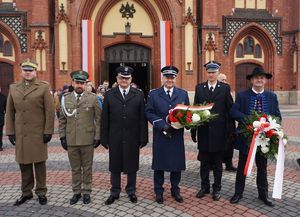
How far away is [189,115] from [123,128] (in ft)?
3.45

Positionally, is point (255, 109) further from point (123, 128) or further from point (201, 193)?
point (123, 128)

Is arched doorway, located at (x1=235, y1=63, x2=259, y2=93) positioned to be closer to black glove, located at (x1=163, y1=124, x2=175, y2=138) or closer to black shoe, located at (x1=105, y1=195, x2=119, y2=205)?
black glove, located at (x1=163, y1=124, x2=175, y2=138)

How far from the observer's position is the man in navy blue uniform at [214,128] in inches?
215

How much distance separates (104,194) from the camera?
5.66 m

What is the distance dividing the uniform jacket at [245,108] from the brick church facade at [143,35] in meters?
15.6

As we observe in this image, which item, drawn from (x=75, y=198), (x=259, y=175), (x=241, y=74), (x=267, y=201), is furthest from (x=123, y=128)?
(x=241, y=74)

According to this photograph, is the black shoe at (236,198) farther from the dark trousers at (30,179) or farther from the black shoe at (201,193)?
the dark trousers at (30,179)

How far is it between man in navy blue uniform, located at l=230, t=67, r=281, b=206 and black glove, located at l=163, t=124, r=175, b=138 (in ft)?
3.20

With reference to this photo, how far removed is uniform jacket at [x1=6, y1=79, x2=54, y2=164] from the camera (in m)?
5.24

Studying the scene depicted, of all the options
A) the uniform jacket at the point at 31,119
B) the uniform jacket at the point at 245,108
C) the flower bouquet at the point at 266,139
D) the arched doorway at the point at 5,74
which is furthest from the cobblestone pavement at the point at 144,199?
the arched doorway at the point at 5,74

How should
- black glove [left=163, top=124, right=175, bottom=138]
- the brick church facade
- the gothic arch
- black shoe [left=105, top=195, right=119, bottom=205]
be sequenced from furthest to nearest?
1. the gothic arch
2. the brick church facade
3. black shoe [left=105, top=195, right=119, bottom=205]
4. black glove [left=163, top=124, right=175, bottom=138]

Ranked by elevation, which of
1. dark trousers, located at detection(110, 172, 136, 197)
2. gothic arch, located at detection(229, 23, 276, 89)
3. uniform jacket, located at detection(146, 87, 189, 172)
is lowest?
dark trousers, located at detection(110, 172, 136, 197)

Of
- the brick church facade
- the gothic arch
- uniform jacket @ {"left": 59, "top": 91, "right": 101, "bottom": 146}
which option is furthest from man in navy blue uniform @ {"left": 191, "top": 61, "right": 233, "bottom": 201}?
the gothic arch

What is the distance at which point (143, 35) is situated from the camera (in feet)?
72.7
